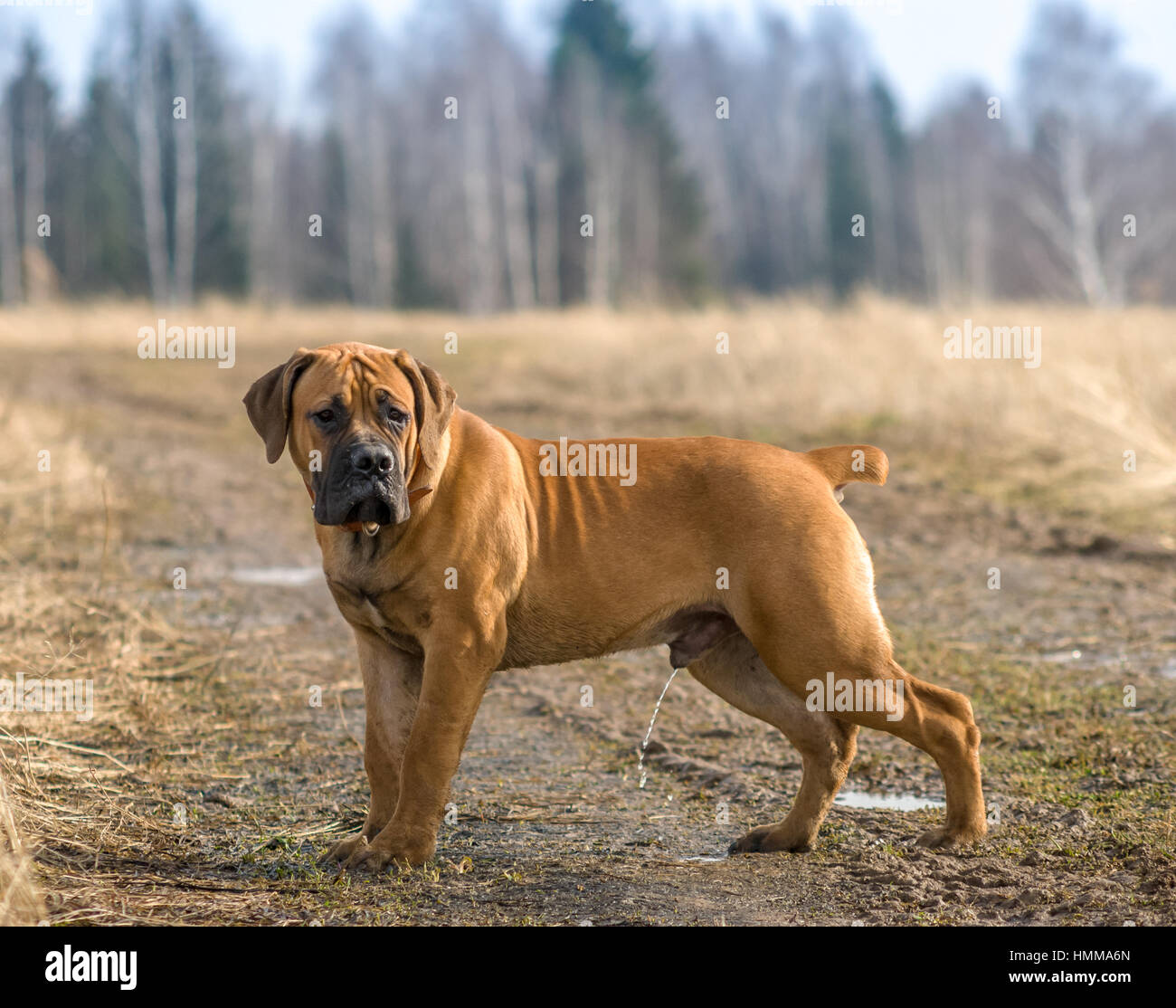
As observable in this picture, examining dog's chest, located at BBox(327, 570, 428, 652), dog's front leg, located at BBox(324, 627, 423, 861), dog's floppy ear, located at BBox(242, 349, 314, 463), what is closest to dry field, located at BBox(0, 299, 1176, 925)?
dog's front leg, located at BBox(324, 627, 423, 861)

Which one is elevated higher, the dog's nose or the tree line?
the tree line

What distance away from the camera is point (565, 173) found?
38406 mm

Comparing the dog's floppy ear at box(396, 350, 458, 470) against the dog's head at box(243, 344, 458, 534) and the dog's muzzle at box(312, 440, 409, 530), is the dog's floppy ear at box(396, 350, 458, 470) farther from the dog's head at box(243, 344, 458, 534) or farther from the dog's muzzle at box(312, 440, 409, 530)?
the dog's muzzle at box(312, 440, 409, 530)

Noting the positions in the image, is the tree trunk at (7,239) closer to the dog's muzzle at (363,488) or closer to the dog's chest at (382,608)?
the dog's chest at (382,608)

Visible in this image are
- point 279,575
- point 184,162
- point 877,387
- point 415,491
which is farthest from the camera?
point 184,162

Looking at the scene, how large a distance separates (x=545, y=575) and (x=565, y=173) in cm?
3550

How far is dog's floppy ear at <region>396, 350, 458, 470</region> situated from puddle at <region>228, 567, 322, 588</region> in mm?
4705

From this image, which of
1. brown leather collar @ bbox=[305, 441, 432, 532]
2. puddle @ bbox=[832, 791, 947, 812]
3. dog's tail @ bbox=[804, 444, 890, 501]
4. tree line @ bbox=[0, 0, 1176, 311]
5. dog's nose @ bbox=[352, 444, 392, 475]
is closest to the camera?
dog's nose @ bbox=[352, 444, 392, 475]

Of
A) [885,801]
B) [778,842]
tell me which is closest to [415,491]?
[778,842]

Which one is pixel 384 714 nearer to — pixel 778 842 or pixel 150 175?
pixel 778 842

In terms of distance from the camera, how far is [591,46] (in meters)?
39.3

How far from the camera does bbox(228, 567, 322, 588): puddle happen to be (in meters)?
8.70

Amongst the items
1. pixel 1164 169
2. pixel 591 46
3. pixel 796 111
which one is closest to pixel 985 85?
pixel 796 111

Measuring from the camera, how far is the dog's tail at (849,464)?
4.59m
